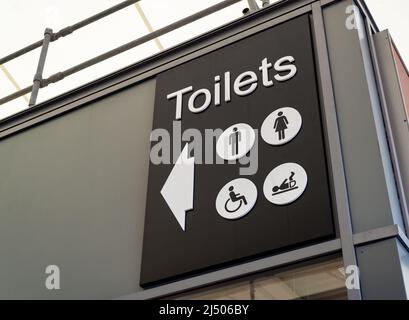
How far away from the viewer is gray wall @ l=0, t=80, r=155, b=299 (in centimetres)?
326

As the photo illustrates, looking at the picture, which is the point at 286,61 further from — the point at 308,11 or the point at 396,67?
the point at 396,67

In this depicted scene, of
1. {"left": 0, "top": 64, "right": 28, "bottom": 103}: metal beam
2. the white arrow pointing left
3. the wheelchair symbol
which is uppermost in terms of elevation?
{"left": 0, "top": 64, "right": 28, "bottom": 103}: metal beam

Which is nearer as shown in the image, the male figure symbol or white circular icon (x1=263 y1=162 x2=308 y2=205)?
white circular icon (x1=263 y1=162 x2=308 y2=205)

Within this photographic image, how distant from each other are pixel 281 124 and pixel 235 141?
26 centimetres

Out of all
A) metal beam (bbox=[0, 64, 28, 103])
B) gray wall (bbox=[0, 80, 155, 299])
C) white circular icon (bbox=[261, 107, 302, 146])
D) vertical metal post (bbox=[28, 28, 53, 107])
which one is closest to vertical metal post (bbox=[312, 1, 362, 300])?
white circular icon (bbox=[261, 107, 302, 146])

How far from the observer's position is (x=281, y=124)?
3.02 metres

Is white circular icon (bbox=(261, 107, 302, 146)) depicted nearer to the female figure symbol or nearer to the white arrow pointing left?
the female figure symbol

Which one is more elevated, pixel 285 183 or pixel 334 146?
pixel 334 146

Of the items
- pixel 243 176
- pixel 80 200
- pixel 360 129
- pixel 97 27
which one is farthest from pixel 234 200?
pixel 97 27

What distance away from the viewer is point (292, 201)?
273 cm

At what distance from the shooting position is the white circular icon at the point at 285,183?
2750 mm

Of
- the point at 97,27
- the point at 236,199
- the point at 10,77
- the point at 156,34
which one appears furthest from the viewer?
the point at 10,77

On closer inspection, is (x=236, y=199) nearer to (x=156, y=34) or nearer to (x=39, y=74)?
(x=156, y=34)

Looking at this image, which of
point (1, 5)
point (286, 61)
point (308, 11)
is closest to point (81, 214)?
point (286, 61)
